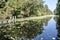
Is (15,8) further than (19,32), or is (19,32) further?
(15,8)

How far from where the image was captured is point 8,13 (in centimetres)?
5244

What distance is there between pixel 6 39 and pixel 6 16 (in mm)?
33171

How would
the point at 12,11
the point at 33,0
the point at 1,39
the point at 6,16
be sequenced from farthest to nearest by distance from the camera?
the point at 33,0
the point at 12,11
the point at 6,16
the point at 1,39

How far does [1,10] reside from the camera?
51.5 metres

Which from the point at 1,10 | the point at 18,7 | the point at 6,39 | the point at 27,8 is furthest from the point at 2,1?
the point at 6,39

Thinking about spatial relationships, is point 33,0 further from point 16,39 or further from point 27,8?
point 16,39

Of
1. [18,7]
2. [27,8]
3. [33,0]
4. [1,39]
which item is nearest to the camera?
[1,39]

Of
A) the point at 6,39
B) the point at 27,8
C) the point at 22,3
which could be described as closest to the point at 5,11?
the point at 22,3

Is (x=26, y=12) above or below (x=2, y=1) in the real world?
below

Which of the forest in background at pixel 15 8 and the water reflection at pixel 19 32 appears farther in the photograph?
the forest in background at pixel 15 8

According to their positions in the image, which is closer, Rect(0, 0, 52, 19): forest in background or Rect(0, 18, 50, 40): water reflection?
Rect(0, 18, 50, 40): water reflection

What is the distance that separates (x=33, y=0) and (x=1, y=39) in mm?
61022

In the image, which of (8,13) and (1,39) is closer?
(1,39)

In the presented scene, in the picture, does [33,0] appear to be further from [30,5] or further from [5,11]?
[5,11]
